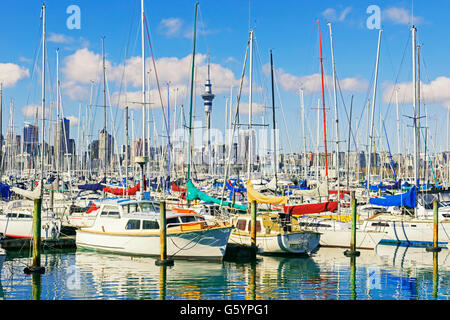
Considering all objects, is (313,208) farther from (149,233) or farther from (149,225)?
(149,233)

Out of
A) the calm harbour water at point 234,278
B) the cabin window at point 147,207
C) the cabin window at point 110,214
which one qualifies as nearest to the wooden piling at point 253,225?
the calm harbour water at point 234,278

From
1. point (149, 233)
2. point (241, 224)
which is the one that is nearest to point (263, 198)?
point (241, 224)

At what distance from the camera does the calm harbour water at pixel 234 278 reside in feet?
63.4

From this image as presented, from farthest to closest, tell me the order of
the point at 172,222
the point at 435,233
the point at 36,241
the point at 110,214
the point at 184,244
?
1. the point at 435,233
2. the point at 110,214
3. the point at 172,222
4. the point at 184,244
5. the point at 36,241

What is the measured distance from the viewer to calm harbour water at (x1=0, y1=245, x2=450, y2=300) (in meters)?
19.3

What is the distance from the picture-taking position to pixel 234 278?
73.9 ft

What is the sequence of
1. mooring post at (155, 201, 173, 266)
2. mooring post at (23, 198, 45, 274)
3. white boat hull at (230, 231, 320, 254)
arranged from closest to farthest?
mooring post at (23, 198, 45, 274) → mooring post at (155, 201, 173, 266) → white boat hull at (230, 231, 320, 254)

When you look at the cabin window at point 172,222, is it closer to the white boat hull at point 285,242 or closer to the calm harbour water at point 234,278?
the calm harbour water at point 234,278

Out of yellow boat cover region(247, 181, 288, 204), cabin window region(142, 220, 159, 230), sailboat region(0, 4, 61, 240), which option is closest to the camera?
cabin window region(142, 220, 159, 230)

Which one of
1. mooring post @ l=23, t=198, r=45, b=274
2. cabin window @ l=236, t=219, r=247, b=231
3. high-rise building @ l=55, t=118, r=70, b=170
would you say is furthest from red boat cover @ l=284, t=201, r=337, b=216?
high-rise building @ l=55, t=118, r=70, b=170

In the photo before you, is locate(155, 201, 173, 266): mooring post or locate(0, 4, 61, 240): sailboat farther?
locate(0, 4, 61, 240): sailboat

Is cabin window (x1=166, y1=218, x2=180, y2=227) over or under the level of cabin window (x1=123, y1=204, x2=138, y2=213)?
under

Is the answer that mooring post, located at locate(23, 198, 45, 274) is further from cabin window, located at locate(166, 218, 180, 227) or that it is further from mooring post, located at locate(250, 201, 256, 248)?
mooring post, located at locate(250, 201, 256, 248)
